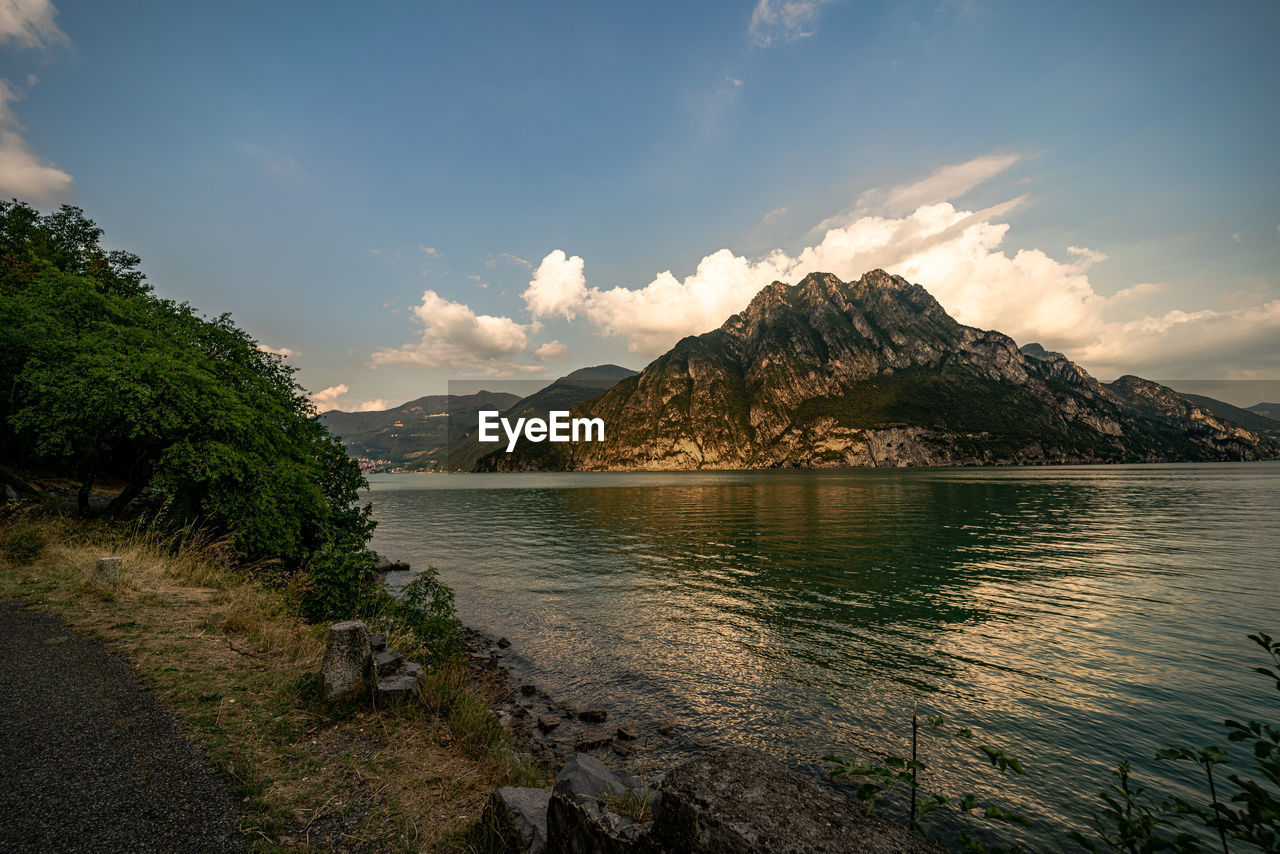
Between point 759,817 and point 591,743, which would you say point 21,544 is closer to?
point 591,743

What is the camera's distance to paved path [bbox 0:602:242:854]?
20.1 ft

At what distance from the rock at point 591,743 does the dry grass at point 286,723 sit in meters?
1.99

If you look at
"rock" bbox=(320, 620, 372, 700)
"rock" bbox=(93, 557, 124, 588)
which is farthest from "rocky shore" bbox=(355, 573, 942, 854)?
"rock" bbox=(93, 557, 124, 588)

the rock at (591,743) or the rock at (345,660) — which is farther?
the rock at (591,743)

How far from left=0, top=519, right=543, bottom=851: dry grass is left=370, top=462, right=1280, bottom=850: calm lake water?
6.85 m

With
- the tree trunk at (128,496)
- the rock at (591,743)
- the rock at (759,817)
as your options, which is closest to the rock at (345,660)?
the rock at (591,743)

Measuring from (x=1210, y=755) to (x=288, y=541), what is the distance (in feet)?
90.0

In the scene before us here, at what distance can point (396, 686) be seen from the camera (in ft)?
36.2

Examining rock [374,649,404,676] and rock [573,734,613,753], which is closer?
rock [374,649,404,676]

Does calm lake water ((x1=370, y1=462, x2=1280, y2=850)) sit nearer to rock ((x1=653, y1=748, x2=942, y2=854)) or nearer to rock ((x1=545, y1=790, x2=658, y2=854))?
rock ((x1=545, y1=790, x2=658, y2=854))

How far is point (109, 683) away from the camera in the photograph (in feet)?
32.6

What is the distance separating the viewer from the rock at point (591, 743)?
13.0m

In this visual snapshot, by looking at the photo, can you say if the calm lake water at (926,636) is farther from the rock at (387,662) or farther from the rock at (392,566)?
the rock at (387,662)

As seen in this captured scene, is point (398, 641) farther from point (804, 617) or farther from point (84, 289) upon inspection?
point (84, 289)
